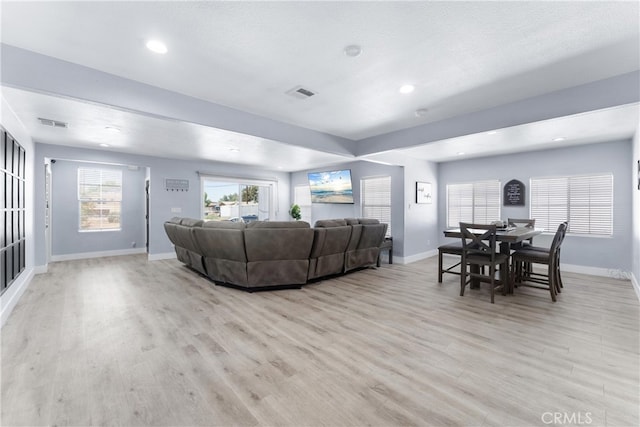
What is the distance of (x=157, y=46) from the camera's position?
93.5 inches

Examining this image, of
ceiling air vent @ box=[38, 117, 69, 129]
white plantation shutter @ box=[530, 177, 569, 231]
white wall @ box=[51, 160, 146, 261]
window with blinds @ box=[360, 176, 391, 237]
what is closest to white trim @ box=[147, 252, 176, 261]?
white wall @ box=[51, 160, 146, 261]

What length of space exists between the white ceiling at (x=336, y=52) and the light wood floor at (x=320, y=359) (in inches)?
93.0

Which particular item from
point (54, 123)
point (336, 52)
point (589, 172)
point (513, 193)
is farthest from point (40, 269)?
point (589, 172)

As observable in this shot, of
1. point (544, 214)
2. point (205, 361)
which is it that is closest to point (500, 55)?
point (205, 361)

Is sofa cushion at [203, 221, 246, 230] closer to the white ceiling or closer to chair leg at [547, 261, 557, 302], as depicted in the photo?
the white ceiling

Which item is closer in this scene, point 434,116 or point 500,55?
point 500,55

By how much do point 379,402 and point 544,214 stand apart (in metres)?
5.82

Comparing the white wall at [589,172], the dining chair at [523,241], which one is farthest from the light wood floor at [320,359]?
the white wall at [589,172]

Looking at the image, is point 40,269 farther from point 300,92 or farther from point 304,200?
point 304,200

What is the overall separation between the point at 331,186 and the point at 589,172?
5282 millimetres

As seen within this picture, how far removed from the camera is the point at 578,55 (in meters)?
2.48

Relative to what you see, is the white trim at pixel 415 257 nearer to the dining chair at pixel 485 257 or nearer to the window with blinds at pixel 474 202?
the window with blinds at pixel 474 202

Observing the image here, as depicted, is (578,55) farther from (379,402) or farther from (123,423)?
(123,423)

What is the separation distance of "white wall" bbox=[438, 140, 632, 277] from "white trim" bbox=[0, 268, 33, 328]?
8.21m
